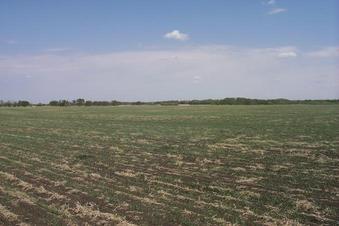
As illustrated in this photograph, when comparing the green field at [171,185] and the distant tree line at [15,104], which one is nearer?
the green field at [171,185]

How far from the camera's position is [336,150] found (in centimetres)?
2114

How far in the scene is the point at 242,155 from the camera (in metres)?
20.0

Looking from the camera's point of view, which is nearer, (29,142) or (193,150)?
(193,150)

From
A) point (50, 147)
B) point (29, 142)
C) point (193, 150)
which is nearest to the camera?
point (193, 150)

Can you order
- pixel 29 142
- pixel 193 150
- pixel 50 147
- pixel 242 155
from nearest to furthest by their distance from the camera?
pixel 242 155, pixel 193 150, pixel 50 147, pixel 29 142

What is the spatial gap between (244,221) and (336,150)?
13013 mm

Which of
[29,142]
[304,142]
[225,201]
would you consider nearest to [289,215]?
[225,201]

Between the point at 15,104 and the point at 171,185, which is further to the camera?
the point at 15,104

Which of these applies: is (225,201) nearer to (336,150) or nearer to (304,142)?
(336,150)

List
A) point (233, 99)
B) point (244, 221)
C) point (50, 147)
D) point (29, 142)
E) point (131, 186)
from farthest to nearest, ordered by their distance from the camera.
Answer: point (233, 99), point (29, 142), point (50, 147), point (131, 186), point (244, 221)

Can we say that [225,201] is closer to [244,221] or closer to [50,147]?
[244,221]

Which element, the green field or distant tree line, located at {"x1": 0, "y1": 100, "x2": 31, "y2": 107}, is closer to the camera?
the green field

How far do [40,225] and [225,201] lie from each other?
4295 mm

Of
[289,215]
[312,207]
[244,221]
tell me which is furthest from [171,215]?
[312,207]
